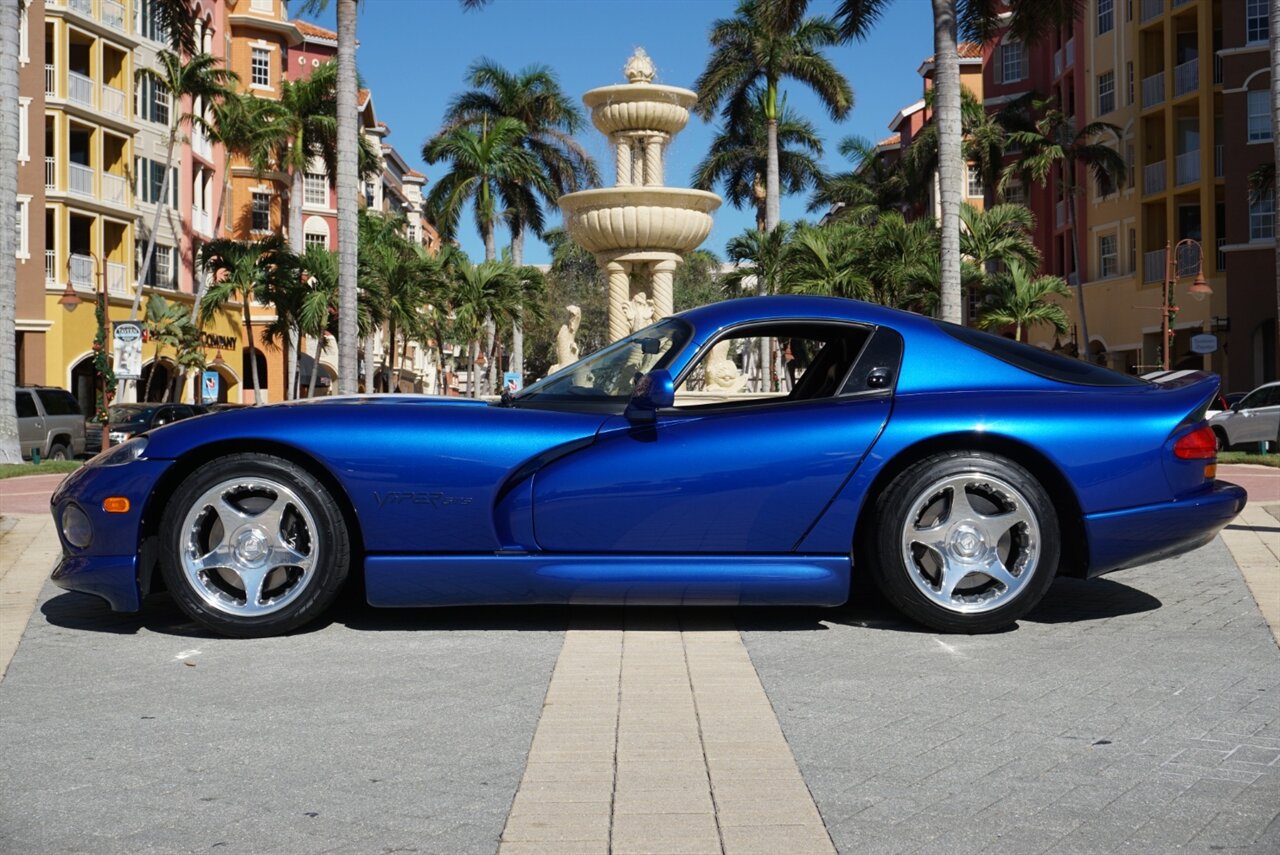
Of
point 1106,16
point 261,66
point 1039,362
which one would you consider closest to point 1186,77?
point 1106,16

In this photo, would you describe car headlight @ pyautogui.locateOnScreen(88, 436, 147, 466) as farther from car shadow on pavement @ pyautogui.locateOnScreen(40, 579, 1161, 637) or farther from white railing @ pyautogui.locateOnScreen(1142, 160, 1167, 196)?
white railing @ pyautogui.locateOnScreen(1142, 160, 1167, 196)

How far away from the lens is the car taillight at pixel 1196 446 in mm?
5586

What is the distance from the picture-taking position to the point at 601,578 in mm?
5305

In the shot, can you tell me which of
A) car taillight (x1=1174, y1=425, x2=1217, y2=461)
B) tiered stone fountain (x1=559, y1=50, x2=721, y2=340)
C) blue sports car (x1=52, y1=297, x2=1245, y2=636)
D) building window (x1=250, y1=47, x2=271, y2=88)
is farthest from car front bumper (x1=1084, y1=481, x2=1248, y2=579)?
building window (x1=250, y1=47, x2=271, y2=88)

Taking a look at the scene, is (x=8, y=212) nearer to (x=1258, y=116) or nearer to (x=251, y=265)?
(x=251, y=265)

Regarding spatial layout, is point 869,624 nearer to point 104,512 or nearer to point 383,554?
point 383,554

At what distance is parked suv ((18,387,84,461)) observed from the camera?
26.6m

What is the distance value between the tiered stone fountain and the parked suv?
10.6 m

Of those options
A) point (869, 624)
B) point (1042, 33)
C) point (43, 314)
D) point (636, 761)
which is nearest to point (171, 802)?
point (636, 761)

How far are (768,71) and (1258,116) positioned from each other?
49.8 feet

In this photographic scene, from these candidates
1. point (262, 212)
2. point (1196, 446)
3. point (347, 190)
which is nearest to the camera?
point (1196, 446)

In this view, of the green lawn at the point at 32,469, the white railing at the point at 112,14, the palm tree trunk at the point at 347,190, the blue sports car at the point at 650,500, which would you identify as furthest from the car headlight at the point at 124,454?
the white railing at the point at 112,14

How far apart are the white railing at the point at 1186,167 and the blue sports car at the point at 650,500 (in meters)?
41.2

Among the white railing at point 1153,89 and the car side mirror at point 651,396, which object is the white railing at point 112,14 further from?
the car side mirror at point 651,396
